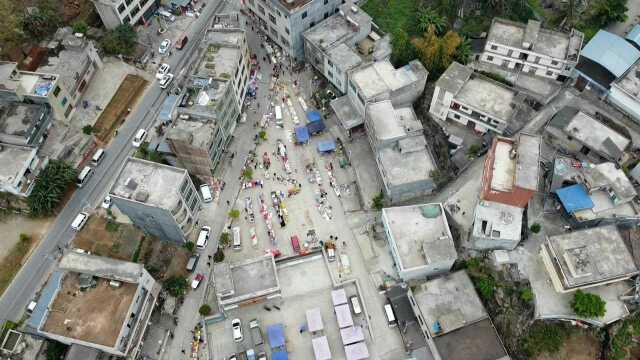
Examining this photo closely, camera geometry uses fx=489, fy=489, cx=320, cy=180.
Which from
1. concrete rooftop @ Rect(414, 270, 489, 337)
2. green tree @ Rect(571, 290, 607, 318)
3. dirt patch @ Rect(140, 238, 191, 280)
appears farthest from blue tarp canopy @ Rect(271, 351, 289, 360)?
green tree @ Rect(571, 290, 607, 318)

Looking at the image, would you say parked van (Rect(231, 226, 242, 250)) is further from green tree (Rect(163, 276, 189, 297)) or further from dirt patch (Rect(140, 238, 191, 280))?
green tree (Rect(163, 276, 189, 297))

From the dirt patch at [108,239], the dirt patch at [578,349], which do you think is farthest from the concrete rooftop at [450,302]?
the dirt patch at [108,239]

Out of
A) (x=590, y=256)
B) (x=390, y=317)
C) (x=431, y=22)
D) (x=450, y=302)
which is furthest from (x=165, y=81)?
(x=590, y=256)

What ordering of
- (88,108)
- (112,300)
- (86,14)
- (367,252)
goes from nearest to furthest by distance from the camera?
(112,300)
(367,252)
(88,108)
(86,14)

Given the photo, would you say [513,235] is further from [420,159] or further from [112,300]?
[112,300]

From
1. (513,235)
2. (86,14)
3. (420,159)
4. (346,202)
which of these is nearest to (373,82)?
(420,159)
